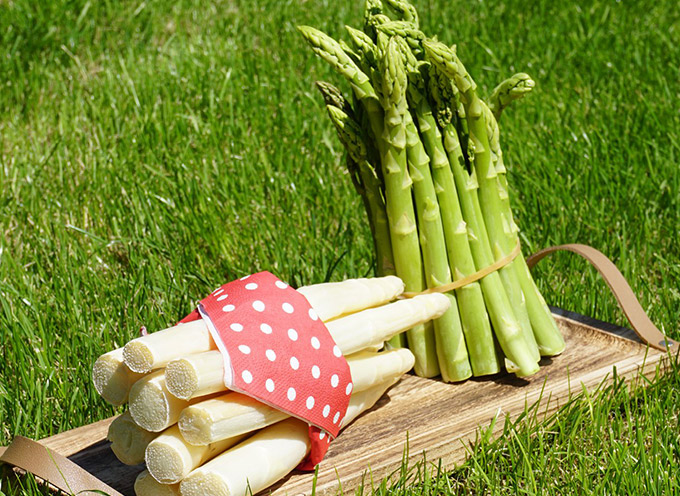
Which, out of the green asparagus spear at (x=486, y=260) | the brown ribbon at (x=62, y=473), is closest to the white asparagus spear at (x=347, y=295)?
the green asparagus spear at (x=486, y=260)

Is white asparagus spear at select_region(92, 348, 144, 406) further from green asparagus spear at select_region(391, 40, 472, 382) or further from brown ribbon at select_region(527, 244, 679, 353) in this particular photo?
brown ribbon at select_region(527, 244, 679, 353)

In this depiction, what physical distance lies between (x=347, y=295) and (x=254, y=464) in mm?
448

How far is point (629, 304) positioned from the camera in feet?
7.27

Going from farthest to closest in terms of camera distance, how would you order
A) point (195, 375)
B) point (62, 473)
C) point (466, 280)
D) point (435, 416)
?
1. point (466, 280)
2. point (435, 416)
3. point (62, 473)
4. point (195, 375)

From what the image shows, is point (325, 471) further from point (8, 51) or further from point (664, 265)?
point (8, 51)

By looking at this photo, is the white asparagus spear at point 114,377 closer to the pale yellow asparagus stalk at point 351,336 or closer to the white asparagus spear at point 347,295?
the pale yellow asparagus stalk at point 351,336

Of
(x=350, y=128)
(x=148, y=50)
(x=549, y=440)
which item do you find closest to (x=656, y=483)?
(x=549, y=440)

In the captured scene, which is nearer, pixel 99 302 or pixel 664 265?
pixel 99 302

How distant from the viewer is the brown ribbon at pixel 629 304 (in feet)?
7.09

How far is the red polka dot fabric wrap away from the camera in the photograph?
5.07ft

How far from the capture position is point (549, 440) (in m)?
1.97

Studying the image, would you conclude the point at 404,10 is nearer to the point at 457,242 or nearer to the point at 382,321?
the point at 457,242

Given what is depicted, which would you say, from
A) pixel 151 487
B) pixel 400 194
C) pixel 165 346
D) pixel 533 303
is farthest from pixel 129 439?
pixel 533 303

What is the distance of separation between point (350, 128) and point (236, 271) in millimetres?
882
